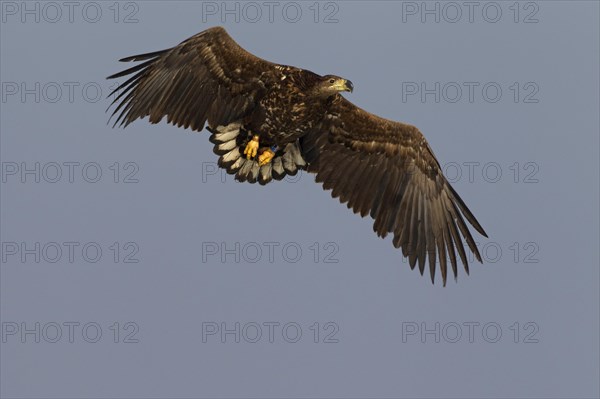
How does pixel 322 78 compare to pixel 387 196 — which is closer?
pixel 322 78

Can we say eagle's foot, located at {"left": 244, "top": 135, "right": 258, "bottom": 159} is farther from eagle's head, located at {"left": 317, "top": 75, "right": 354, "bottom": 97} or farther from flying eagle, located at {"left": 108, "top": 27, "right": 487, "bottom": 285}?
eagle's head, located at {"left": 317, "top": 75, "right": 354, "bottom": 97}

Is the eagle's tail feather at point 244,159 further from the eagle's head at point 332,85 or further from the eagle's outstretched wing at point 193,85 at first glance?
the eagle's head at point 332,85

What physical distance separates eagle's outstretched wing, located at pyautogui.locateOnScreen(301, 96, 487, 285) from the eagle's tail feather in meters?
0.23

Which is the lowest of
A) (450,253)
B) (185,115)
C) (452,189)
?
(450,253)

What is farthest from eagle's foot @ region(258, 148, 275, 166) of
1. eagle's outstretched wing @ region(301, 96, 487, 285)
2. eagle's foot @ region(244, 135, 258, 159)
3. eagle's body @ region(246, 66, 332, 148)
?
eagle's outstretched wing @ region(301, 96, 487, 285)

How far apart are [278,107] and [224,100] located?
81cm

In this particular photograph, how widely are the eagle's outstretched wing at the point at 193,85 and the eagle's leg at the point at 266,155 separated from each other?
0.72 m

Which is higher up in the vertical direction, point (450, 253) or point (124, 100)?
point (124, 100)

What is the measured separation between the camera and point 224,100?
1412 centimetres

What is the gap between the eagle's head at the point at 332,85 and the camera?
13.7 meters

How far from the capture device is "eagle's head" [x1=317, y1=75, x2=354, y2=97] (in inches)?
540

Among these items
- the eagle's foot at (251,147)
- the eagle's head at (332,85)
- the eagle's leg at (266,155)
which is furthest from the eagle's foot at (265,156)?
the eagle's head at (332,85)

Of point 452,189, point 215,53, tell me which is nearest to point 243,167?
point 215,53

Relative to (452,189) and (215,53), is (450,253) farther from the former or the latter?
(215,53)
